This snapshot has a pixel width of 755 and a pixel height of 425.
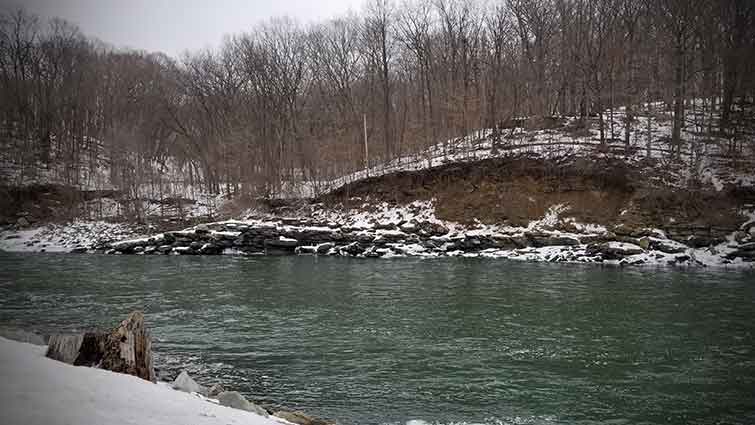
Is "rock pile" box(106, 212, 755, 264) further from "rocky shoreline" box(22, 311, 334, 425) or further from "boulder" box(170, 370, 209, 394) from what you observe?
"rocky shoreline" box(22, 311, 334, 425)

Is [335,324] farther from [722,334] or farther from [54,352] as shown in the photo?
[722,334]

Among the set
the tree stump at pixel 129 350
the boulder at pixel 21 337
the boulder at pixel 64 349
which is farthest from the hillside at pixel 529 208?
the boulder at pixel 64 349

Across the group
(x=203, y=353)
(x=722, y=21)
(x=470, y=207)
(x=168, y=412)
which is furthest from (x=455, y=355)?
(x=722, y=21)

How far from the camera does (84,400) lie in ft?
14.2

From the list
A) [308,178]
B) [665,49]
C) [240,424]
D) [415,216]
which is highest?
[665,49]

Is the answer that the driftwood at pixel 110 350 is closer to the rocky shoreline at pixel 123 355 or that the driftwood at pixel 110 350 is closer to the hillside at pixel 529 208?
the rocky shoreline at pixel 123 355

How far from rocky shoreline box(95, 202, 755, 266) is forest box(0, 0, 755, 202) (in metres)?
9.21

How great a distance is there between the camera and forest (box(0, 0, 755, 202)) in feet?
124

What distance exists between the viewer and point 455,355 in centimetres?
1081

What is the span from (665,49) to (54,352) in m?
37.5

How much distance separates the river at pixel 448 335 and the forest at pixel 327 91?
20239 mm

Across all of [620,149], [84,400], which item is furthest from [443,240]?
[84,400]

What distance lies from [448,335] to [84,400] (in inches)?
360

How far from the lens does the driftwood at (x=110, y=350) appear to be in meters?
6.43
